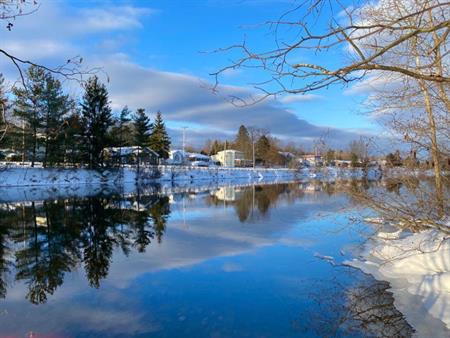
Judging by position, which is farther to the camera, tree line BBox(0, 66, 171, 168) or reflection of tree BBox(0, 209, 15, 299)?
tree line BBox(0, 66, 171, 168)

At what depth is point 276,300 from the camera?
6.11m

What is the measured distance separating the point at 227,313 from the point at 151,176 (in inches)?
1629

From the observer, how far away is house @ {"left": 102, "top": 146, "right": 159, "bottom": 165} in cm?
4359

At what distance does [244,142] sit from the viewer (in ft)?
325

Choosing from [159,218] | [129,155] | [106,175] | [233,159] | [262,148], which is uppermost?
[262,148]

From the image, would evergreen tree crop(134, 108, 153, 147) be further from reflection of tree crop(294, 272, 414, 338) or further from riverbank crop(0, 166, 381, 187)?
reflection of tree crop(294, 272, 414, 338)

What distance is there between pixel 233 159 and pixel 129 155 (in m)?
49.2

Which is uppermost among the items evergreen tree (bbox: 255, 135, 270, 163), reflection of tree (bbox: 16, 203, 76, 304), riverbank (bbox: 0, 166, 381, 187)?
evergreen tree (bbox: 255, 135, 270, 163)

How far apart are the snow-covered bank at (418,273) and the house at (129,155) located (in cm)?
A: 3751

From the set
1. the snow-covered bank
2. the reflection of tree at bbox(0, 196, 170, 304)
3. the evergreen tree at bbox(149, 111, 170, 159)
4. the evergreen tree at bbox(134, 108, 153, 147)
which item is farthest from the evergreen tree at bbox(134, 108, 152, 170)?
the snow-covered bank

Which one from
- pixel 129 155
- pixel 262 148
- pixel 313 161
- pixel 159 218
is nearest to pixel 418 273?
pixel 159 218

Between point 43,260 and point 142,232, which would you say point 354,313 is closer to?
point 43,260

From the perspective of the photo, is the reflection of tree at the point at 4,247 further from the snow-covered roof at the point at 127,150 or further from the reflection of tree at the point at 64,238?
the snow-covered roof at the point at 127,150

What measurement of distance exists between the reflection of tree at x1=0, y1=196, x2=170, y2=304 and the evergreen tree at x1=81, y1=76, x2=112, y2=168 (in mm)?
22162
